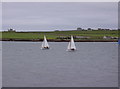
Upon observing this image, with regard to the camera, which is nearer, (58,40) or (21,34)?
(58,40)

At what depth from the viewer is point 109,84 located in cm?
2405

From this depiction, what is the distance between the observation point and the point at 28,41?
491 ft

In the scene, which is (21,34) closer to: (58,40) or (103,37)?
(58,40)

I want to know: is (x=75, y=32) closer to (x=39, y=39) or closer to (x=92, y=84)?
(x=39, y=39)

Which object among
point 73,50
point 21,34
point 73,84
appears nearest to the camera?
point 73,84

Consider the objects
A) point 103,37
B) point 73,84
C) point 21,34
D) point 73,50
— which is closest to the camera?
point 73,84

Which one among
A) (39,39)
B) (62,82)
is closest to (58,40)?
(39,39)

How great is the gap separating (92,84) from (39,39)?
12276cm

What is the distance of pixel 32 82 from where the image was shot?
80.1 feet

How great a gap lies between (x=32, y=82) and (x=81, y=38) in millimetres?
124829

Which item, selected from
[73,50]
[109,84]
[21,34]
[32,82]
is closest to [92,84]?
[109,84]

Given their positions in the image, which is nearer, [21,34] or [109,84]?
[109,84]

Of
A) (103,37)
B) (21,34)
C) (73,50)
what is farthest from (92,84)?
(21,34)

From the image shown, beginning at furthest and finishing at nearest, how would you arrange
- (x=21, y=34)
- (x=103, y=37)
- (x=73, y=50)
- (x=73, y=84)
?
1. (x=21, y=34)
2. (x=103, y=37)
3. (x=73, y=50)
4. (x=73, y=84)
